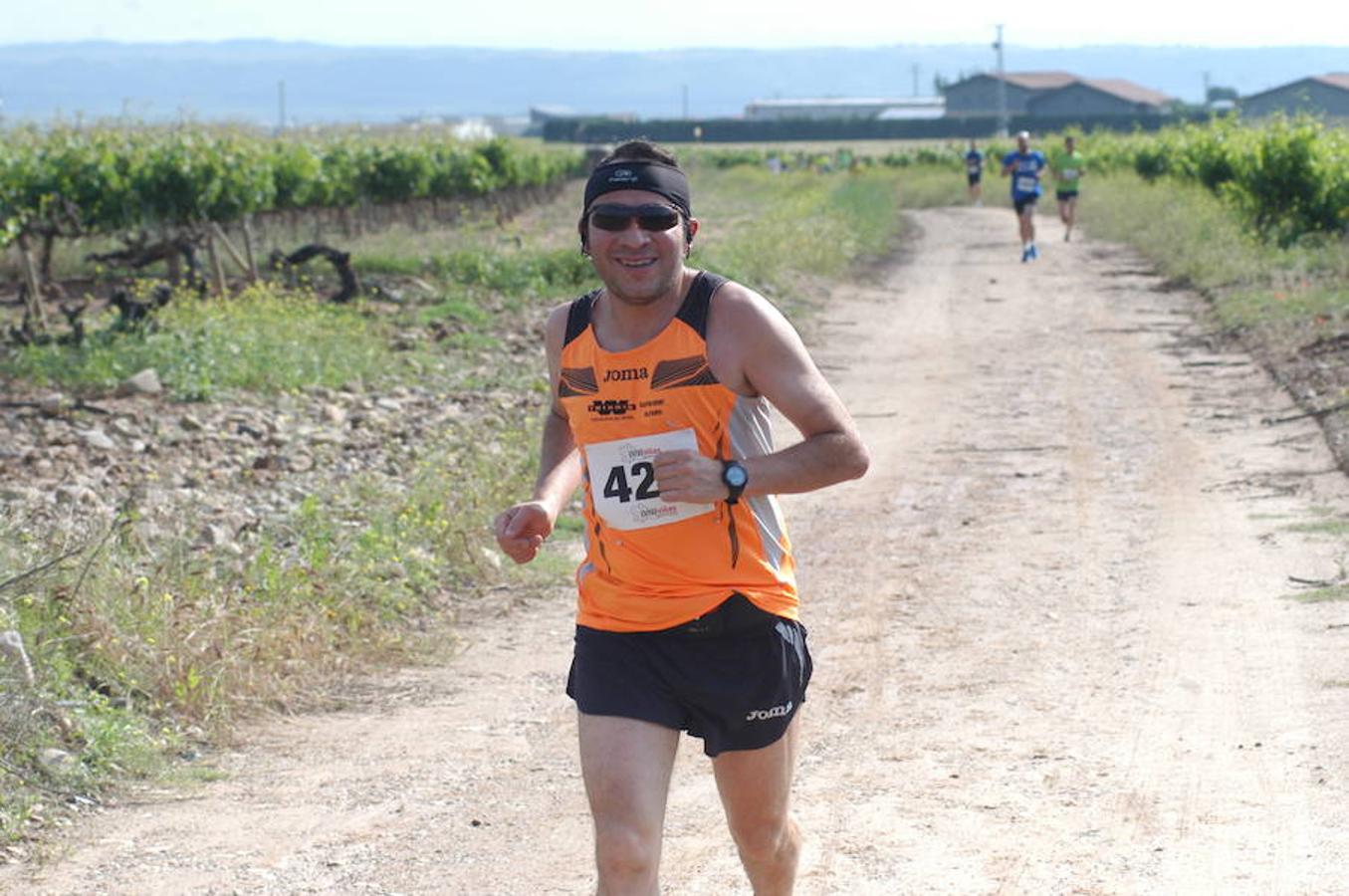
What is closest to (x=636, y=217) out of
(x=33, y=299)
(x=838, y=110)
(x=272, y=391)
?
(x=272, y=391)

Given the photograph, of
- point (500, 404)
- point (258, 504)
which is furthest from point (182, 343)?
Answer: point (258, 504)

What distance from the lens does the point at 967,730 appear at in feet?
21.7

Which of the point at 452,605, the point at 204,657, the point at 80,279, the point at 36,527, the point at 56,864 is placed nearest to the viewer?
the point at 56,864

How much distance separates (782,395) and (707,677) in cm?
62

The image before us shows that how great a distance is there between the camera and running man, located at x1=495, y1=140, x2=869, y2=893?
155 inches

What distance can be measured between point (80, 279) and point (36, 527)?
14.7 m

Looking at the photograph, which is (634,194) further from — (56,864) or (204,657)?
(204,657)

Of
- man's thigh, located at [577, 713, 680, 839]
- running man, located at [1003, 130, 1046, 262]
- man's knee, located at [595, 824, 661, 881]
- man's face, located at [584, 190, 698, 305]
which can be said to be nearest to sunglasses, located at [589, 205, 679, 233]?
man's face, located at [584, 190, 698, 305]

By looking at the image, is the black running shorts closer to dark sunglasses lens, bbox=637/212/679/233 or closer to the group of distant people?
dark sunglasses lens, bbox=637/212/679/233

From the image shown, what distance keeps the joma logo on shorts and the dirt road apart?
121 centimetres

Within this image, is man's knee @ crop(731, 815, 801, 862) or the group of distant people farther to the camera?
the group of distant people

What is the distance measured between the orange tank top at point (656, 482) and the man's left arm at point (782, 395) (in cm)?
5

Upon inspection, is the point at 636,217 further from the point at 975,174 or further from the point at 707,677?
the point at 975,174

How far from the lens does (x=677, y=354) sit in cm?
395
